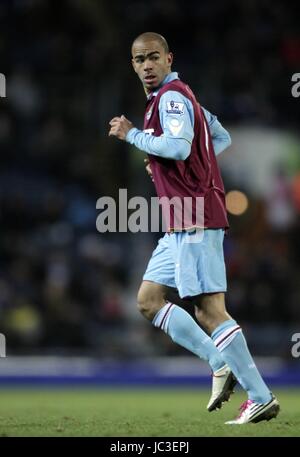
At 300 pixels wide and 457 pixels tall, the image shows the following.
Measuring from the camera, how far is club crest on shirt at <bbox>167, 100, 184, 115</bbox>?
6.28m

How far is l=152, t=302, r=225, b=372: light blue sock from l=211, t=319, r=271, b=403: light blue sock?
257 mm

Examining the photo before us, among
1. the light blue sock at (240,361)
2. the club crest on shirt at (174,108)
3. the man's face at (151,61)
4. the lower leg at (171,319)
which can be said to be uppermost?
the man's face at (151,61)

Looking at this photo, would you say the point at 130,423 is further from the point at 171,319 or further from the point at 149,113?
the point at 149,113

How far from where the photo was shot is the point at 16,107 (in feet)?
54.9

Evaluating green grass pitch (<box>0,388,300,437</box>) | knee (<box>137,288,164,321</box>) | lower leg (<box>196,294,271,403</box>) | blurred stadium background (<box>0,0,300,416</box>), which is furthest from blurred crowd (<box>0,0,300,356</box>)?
lower leg (<box>196,294,271,403</box>)

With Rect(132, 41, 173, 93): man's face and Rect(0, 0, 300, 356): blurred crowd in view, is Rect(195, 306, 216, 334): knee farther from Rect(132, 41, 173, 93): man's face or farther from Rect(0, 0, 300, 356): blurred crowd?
Rect(0, 0, 300, 356): blurred crowd

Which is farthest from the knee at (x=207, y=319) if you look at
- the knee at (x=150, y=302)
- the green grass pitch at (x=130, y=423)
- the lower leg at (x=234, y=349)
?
the green grass pitch at (x=130, y=423)

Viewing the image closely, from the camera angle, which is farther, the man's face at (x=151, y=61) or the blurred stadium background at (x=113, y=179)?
the blurred stadium background at (x=113, y=179)

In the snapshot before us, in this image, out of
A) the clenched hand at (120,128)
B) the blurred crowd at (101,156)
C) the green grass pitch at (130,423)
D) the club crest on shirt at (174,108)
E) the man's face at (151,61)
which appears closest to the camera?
the green grass pitch at (130,423)

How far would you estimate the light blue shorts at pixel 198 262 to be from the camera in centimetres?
639

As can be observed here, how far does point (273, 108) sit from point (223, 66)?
1.06 m

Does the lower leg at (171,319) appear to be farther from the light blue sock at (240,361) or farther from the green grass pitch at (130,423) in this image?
the green grass pitch at (130,423)

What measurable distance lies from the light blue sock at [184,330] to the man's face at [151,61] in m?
1.42

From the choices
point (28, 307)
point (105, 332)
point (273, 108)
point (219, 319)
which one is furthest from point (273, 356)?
point (219, 319)
